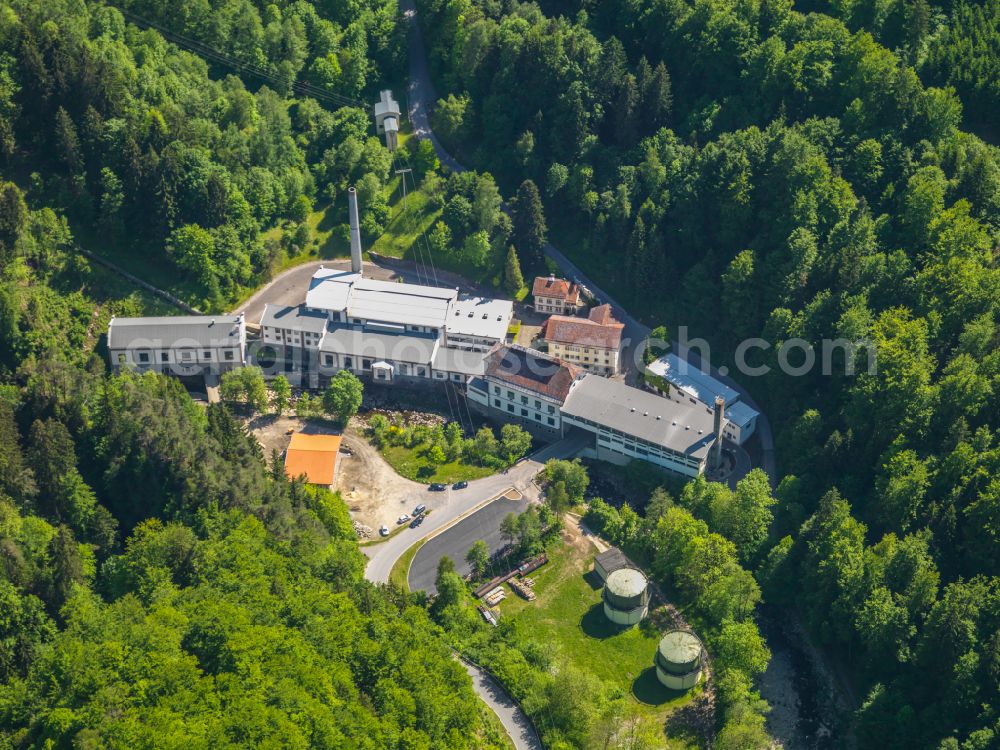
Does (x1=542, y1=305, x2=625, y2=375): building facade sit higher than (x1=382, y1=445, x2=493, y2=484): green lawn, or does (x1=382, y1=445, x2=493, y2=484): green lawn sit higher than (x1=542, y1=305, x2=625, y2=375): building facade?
(x1=542, y1=305, x2=625, y2=375): building facade

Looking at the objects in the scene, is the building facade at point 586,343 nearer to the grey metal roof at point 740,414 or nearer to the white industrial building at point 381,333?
the white industrial building at point 381,333

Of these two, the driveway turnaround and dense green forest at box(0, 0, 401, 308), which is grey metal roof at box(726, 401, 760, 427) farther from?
dense green forest at box(0, 0, 401, 308)

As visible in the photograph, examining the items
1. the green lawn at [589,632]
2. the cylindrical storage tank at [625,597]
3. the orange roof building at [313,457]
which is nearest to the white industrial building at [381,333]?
the orange roof building at [313,457]

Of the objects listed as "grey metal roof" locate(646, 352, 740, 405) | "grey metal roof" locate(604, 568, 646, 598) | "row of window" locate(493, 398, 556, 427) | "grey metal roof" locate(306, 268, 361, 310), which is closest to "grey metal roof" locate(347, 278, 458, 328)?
"grey metal roof" locate(306, 268, 361, 310)

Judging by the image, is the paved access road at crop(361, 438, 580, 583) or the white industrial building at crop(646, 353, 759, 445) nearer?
the paved access road at crop(361, 438, 580, 583)

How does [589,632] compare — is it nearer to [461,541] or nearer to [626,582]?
[626,582]
